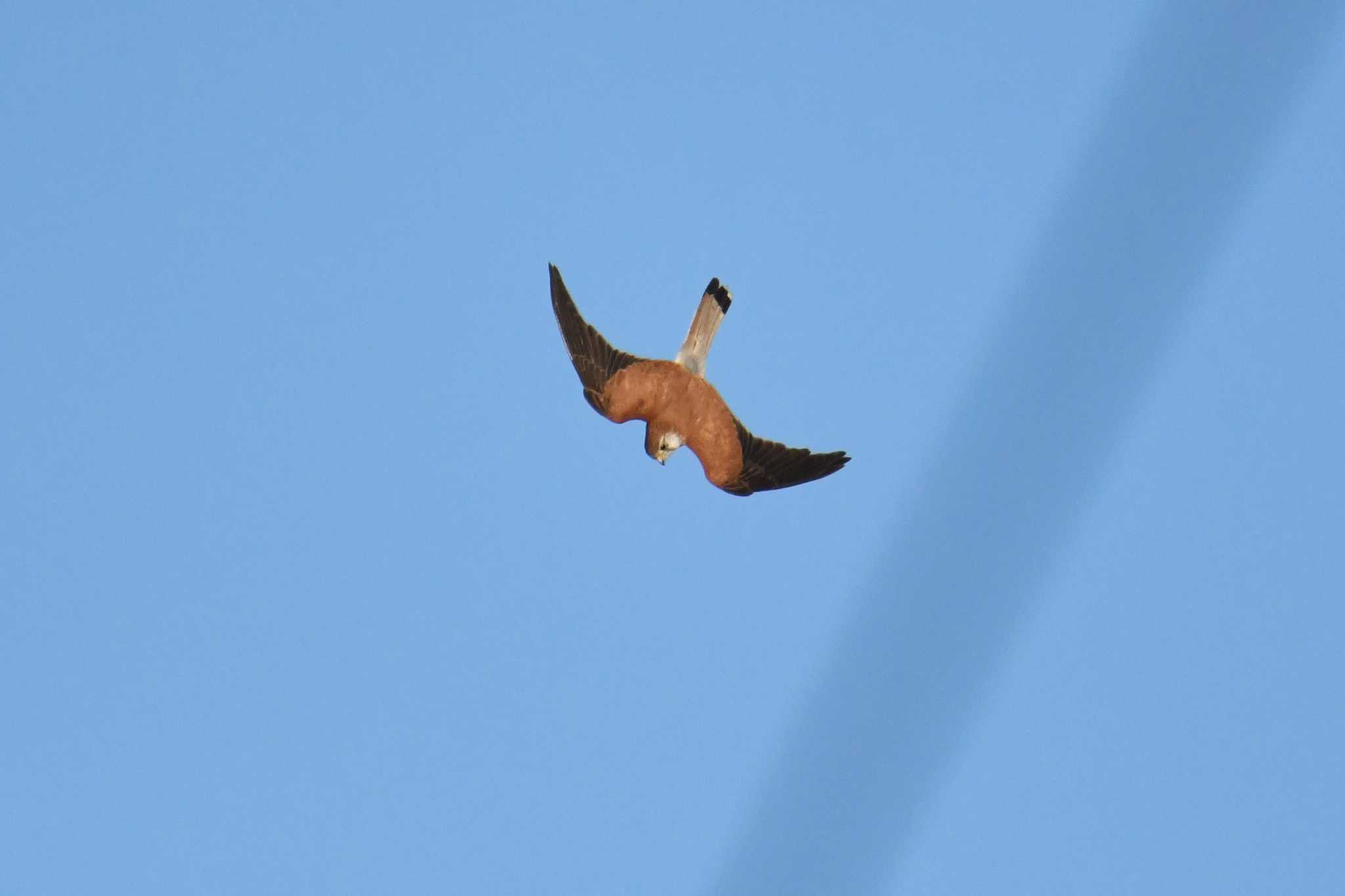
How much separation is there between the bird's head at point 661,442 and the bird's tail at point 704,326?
1.44ft

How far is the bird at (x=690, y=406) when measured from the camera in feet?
33.5

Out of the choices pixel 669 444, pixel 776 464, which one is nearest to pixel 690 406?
pixel 669 444

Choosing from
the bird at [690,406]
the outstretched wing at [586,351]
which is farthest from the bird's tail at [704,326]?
the outstretched wing at [586,351]

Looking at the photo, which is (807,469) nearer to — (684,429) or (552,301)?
(684,429)

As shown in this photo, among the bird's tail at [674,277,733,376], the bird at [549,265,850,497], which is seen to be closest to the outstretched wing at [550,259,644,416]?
the bird at [549,265,850,497]

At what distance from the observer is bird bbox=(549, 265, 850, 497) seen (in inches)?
402

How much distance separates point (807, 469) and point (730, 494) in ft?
2.29

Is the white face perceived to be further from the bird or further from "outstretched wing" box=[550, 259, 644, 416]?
"outstretched wing" box=[550, 259, 644, 416]

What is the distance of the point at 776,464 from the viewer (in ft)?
34.2

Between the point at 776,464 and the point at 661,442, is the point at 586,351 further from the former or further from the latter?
the point at 776,464

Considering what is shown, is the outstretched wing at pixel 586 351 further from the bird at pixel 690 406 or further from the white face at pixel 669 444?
the white face at pixel 669 444

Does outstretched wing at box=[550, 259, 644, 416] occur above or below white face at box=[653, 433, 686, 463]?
above

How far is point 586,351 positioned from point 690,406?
0.76 meters

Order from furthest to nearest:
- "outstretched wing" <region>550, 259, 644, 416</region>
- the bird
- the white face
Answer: the white face → the bird → "outstretched wing" <region>550, 259, 644, 416</region>
